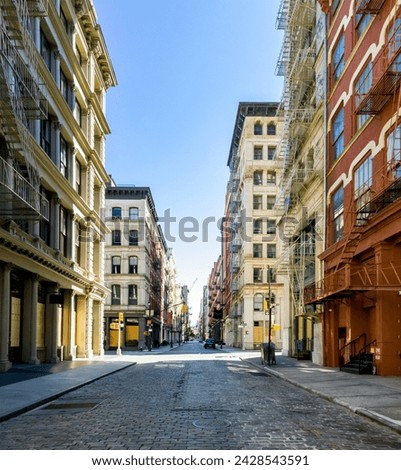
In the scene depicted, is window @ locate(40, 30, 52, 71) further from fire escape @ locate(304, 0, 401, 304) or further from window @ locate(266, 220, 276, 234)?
window @ locate(266, 220, 276, 234)

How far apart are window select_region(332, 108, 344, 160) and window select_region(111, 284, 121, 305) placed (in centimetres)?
4595

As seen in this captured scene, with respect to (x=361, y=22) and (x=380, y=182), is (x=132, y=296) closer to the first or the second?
(x=361, y=22)

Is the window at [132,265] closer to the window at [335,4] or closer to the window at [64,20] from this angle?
the window at [64,20]

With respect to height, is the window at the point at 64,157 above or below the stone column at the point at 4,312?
above

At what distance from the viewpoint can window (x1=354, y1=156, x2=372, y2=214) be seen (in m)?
23.5

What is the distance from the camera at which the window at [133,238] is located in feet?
240

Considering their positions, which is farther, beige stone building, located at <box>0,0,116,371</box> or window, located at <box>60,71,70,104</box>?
window, located at <box>60,71,70,104</box>

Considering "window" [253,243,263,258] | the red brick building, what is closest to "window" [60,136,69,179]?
the red brick building

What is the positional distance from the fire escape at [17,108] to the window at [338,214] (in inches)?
553

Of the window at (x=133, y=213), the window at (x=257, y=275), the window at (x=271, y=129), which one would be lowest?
the window at (x=257, y=275)

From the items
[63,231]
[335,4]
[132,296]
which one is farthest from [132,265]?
[335,4]

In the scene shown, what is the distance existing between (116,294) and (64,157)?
40082mm

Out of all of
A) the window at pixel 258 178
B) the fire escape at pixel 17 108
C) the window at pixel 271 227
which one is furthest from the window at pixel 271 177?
the fire escape at pixel 17 108

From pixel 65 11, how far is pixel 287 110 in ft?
48.7
